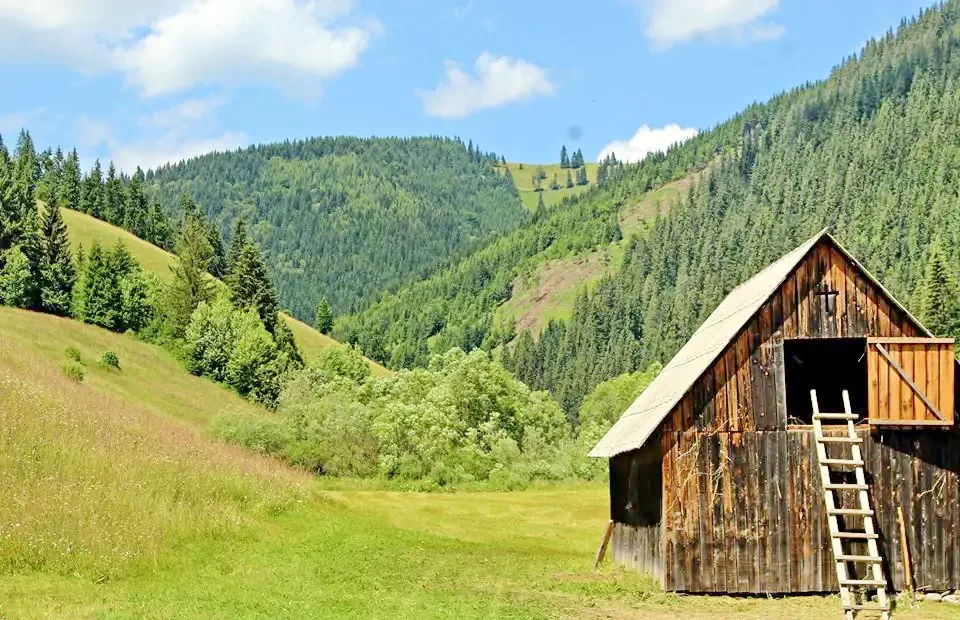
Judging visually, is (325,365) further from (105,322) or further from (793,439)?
(793,439)

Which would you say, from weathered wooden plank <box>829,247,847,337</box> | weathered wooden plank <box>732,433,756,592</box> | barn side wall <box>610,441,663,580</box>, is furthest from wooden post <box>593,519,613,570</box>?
weathered wooden plank <box>829,247,847,337</box>

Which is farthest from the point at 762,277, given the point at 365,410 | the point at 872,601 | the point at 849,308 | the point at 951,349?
the point at 365,410

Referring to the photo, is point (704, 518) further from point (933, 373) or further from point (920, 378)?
point (933, 373)

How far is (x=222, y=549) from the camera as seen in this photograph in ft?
108

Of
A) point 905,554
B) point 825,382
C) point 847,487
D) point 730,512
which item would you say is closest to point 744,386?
point 730,512

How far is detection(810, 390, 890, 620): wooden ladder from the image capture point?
25.8 m

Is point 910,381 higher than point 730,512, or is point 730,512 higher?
point 910,381

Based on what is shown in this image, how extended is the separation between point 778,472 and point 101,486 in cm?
2204

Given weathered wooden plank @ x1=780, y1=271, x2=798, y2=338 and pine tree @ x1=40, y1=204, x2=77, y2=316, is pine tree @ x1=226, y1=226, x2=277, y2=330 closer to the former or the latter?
pine tree @ x1=40, y1=204, x2=77, y2=316

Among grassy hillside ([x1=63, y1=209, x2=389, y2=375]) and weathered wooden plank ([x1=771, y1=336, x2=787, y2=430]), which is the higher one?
grassy hillside ([x1=63, y1=209, x2=389, y2=375])

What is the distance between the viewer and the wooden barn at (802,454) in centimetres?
2880

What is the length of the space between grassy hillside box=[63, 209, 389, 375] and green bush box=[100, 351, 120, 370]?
2389 inches

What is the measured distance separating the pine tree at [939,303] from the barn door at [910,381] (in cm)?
8695

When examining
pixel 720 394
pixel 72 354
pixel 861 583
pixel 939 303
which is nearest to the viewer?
pixel 861 583
